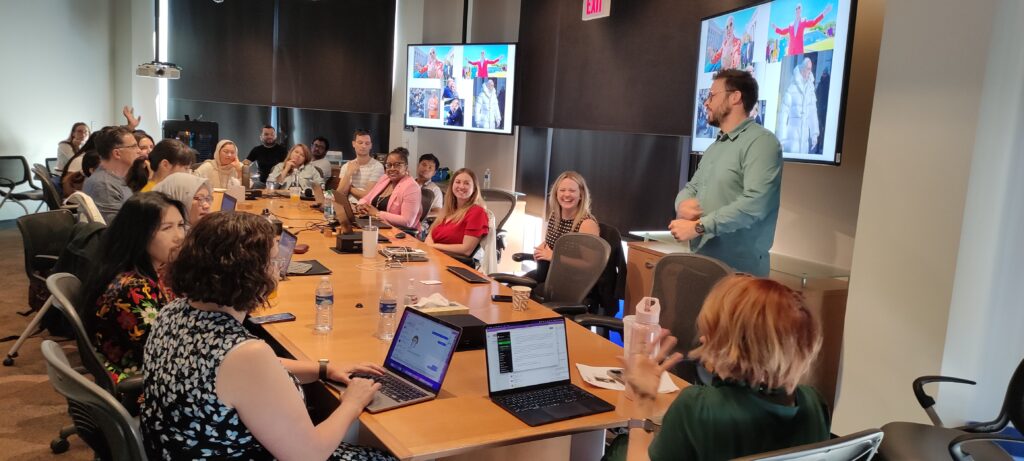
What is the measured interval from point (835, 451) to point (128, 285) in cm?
222

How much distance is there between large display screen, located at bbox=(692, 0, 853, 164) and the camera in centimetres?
385

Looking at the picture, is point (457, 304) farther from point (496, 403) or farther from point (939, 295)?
point (939, 295)

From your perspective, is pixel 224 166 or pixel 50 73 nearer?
pixel 224 166

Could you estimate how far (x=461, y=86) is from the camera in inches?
335

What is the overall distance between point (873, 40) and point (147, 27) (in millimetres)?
9508

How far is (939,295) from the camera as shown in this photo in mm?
3514

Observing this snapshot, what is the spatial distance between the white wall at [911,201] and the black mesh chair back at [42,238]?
4344 mm

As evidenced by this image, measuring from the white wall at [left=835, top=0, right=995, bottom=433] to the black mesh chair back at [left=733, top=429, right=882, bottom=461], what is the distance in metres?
2.06

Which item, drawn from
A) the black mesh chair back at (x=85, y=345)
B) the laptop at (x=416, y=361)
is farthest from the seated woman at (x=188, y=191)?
the laptop at (x=416, y=361)

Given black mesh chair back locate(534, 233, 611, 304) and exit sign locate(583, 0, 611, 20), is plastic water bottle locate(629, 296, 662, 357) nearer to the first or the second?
black mesh chair back locate(534, 233, 611, 304)

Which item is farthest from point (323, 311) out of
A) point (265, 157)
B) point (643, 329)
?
point (265, 157)

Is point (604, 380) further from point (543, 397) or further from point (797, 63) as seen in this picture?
point (797, 63)

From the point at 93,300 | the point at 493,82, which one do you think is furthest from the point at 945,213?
the point at 493,82

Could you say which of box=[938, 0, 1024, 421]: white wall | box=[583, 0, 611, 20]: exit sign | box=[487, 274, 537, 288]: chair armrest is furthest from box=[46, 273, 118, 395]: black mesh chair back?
box=[583, 0, 611, 20]: exit sign
